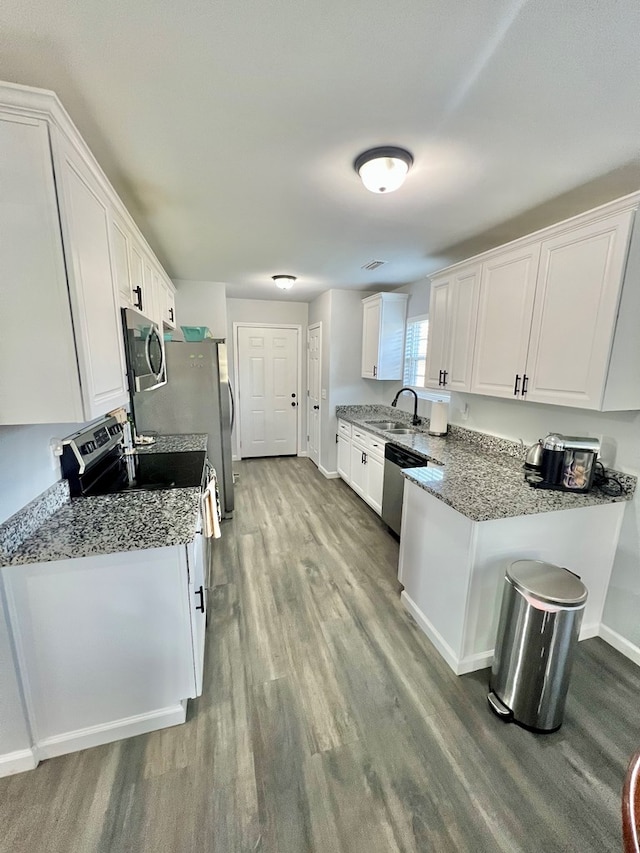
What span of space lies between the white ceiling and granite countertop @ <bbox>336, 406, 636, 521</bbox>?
61.9 inches

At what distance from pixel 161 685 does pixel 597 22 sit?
266cm

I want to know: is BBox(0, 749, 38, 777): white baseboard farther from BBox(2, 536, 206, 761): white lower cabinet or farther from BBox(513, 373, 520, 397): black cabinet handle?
BBox(513, 373, 520, 397): black cabinet handle

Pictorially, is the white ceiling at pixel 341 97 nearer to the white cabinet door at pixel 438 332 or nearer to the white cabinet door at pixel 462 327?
the white cabinet door at pixel 462 327

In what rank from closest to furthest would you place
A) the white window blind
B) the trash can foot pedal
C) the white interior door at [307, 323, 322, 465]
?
the trash can foot pedal
the white window blind
the white interior door at [307, 323, 322, 465]

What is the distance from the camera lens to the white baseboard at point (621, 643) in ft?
6.27

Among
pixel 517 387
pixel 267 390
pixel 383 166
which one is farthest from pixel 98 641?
pixel 267 390

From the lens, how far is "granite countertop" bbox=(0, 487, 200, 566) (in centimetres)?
127

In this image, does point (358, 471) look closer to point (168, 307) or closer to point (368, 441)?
point (368, 441)

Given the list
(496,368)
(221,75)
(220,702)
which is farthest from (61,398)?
(496,368)

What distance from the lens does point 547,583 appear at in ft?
5.05

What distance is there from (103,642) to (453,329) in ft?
9.22

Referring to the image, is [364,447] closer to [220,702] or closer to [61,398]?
[220,702]

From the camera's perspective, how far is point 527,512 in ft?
5.49

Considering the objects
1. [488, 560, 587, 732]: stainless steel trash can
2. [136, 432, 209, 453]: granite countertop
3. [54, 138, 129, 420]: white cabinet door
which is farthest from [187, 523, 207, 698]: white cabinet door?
[488, 560, 587, 732]: stainless steel trash can
